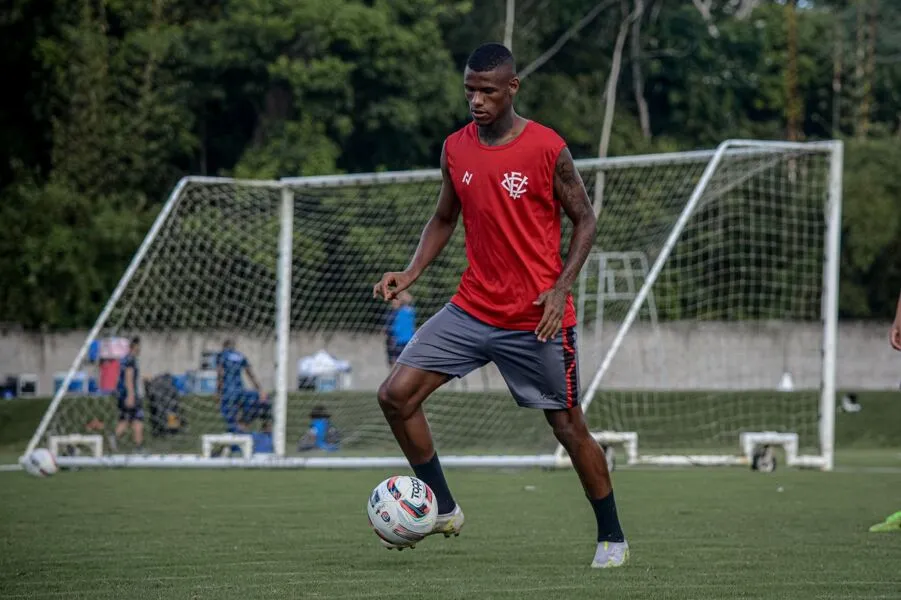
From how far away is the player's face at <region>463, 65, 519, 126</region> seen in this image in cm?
712

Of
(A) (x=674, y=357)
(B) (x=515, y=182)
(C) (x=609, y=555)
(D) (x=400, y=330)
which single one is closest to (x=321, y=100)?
(A) (x=674, y=357)

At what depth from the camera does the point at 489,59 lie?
7160 millimetres

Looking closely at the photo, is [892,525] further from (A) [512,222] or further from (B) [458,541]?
(A) [512,222]

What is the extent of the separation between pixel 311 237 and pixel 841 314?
1797cm

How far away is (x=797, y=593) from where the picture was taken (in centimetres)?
629

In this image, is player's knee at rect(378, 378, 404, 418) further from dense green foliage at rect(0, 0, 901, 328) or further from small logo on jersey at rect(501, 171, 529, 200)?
dense green foliage at rect(0, 0, 901, 328)

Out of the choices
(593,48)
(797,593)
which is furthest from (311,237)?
(593,48)

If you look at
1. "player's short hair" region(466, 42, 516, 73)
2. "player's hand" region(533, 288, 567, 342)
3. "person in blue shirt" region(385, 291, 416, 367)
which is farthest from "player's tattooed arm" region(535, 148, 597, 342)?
"person in blue shirt" region(385, 291, 416, 367)

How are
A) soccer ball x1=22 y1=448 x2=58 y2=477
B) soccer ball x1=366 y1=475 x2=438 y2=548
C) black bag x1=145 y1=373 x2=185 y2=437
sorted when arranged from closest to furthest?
1. soccer ball x1=366 y1=475 x2=438 y2=548
2. soccer ball x1=22 y1=448 x2=58 y2=477
3. black bag x1=145 y1=373 x2=185 y2=437

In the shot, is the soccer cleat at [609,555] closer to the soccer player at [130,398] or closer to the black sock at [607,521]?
the black sock at [607,521]

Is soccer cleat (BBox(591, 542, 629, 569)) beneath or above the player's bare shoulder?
beneath

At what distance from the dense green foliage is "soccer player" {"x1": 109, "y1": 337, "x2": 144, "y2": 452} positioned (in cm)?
1035

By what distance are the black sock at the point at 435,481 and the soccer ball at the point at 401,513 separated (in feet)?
0.63

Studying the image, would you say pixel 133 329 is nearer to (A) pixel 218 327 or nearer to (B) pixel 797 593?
(A) pixel 218 327
